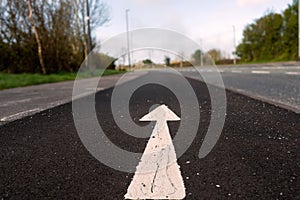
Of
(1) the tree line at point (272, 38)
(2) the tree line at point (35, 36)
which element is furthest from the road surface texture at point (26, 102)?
(1) the tree line at point (272, 38)

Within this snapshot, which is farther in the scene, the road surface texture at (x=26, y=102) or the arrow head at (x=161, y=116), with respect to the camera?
the road surface texture at (x=26, y=102)

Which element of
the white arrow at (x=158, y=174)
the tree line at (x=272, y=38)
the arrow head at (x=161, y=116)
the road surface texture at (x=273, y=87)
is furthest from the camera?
the tree line at (x=272, y=38)

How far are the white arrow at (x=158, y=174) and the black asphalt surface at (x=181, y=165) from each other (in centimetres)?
7

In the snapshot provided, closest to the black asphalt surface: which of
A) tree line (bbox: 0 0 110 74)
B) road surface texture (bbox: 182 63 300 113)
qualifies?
road surface texture (bbox: 182 63 300 113)

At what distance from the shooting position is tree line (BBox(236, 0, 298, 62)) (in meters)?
43.2

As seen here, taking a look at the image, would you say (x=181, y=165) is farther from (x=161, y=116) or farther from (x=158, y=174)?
(x=161, y=116)

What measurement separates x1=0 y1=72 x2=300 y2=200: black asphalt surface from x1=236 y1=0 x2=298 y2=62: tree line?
135ft

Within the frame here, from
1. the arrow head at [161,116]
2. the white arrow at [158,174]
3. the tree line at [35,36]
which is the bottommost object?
the white arrow at [158,174]

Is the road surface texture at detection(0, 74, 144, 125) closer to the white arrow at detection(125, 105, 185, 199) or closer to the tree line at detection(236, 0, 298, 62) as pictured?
the white arrow at detection(125, 105, 185, 199)

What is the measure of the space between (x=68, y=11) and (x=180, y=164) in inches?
1218

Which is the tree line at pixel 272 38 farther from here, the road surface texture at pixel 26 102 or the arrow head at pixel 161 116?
the arrow head at pixel 161 116

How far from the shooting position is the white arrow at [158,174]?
2059 millimetres

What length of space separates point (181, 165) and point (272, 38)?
51966mm

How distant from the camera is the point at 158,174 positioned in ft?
7.89
